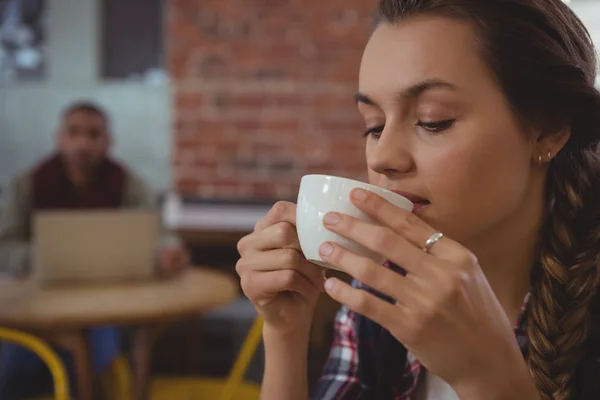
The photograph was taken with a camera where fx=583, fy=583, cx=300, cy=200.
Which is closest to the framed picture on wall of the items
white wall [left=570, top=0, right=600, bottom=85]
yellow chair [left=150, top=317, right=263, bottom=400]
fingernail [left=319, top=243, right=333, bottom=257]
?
yellow chair [left=150, top=317, right=263, bottom=400]

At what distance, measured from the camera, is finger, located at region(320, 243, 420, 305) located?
50 cm

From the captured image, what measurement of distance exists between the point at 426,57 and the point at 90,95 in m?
3.75

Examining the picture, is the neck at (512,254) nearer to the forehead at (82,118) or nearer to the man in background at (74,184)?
the man in background at (74,184)

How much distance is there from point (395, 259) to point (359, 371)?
18.1 inches

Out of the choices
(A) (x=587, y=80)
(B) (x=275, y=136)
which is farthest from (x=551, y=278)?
(B) (x=275, y=136)

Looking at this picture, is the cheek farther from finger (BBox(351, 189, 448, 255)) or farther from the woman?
finger (BBox(351, 189, 448, 255))

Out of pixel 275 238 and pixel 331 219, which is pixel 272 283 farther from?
pixel 331 219

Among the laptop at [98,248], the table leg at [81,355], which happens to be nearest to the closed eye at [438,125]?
the table leg at [81,355]

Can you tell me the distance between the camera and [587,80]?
759 mm

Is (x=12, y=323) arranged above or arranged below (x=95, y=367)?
above

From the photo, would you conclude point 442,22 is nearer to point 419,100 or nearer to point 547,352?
point 419,100

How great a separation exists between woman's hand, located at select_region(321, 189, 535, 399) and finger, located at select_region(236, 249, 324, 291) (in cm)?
17

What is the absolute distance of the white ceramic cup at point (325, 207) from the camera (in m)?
0.58

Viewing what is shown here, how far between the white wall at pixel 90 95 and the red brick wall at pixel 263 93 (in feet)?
2.09
